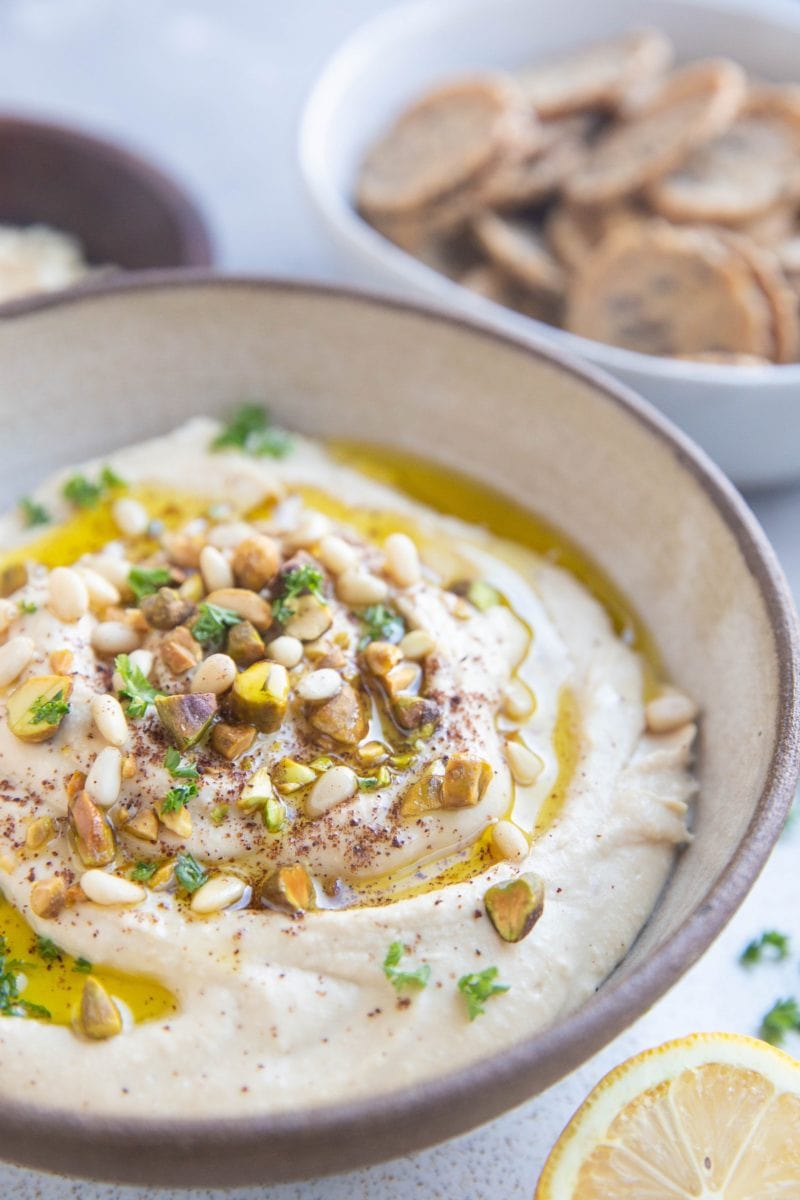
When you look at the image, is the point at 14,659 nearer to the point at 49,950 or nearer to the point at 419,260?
the point at 49,950

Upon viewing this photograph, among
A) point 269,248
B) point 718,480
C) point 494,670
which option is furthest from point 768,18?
point 494,670

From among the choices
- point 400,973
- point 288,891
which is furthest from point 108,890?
point 400,973

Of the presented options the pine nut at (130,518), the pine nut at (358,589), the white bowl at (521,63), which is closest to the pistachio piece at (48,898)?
the pine nut at (358,589)

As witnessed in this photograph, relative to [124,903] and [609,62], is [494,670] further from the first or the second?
[609,62]

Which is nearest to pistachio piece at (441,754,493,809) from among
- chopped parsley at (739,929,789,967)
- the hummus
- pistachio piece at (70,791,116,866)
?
the hummus

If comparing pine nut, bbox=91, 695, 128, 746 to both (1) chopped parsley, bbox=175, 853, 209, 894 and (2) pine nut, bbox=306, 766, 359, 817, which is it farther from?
(2) pine nut, bbox=306, 766, 359, 817

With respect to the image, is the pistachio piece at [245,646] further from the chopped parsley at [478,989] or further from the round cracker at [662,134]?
the round cracker at [662,134]
